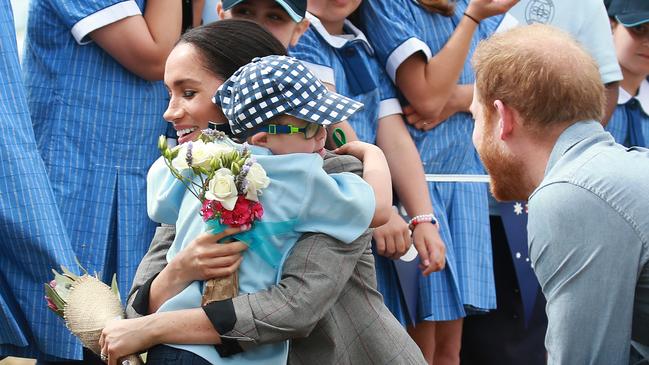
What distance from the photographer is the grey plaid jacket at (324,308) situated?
8.44ft

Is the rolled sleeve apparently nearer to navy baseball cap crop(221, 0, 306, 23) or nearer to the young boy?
the young boy

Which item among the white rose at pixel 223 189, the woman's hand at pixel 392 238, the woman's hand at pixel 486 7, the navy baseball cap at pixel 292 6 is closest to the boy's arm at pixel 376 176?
the white rose at pixel 223 189

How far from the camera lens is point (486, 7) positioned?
13.8 ft

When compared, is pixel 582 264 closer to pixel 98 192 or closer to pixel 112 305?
pixel 112 305

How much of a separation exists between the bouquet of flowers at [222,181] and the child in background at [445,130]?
1653mm

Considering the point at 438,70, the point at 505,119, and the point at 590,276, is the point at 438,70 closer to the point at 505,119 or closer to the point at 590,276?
the point at 505,119

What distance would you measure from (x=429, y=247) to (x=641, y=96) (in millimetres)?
1764

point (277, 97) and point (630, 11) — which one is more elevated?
point (277, 97)

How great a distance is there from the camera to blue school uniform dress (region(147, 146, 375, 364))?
2605mm

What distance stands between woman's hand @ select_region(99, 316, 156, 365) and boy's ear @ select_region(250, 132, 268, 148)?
506 millimetres


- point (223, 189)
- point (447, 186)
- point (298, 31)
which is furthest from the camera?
point (447, 186)

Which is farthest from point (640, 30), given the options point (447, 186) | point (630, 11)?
point (447, 186)

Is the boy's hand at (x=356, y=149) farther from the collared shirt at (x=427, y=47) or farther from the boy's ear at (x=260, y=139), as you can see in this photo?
the collared shirt at (x=427, y=47)

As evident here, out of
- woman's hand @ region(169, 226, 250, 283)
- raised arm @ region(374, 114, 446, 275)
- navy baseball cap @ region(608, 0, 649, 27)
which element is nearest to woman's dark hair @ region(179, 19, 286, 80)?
woman's hand @ region(169, 226, 250, 283)
